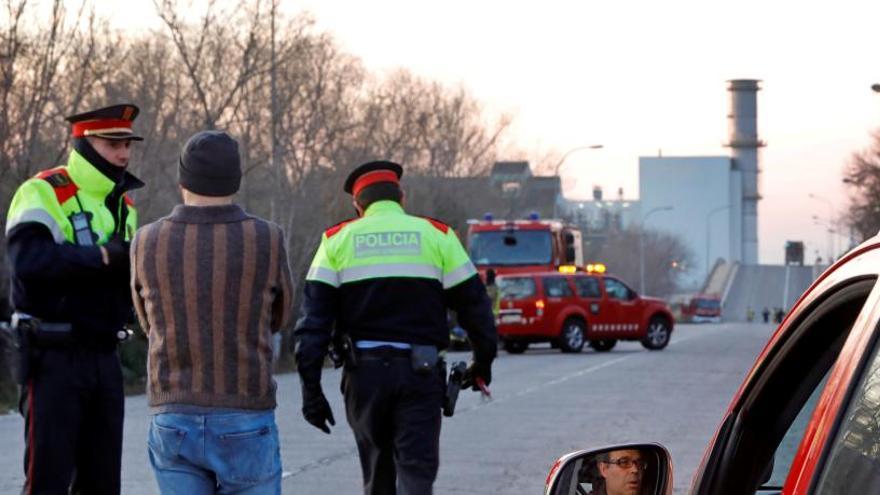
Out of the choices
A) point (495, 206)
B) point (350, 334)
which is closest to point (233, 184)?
point (350, 334)

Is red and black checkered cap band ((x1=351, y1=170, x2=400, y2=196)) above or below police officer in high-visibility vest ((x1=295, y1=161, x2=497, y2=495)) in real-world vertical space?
above

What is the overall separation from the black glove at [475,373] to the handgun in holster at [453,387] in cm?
2

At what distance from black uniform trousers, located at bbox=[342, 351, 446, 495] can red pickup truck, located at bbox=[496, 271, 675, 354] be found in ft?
91.6

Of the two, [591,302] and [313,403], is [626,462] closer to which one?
[313,403]

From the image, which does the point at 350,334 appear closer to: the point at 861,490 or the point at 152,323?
the point at 152,323

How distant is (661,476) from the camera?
3307 mm

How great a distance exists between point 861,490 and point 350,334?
16.0ft

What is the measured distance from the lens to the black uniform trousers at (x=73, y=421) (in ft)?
20.5

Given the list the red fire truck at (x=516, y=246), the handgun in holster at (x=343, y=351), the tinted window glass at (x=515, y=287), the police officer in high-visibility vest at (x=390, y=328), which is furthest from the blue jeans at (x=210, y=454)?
the red fire truck at (x=516, y=246)

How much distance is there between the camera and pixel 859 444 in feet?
8.19

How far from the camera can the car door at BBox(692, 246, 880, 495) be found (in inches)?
103

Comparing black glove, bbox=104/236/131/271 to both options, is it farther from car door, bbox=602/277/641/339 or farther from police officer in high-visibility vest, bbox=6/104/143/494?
car door, bbox=602/277/641/339

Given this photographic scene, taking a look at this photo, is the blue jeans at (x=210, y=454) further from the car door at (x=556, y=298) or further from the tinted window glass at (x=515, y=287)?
the tinted window glass at (x=515, y=287)

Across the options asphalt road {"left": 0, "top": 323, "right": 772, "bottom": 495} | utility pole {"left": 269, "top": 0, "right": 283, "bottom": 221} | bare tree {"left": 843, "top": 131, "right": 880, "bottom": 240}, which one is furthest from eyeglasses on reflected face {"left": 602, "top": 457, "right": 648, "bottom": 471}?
bare tree {"left": 843, "top": 131, "right": 880, "bottom": 240}
